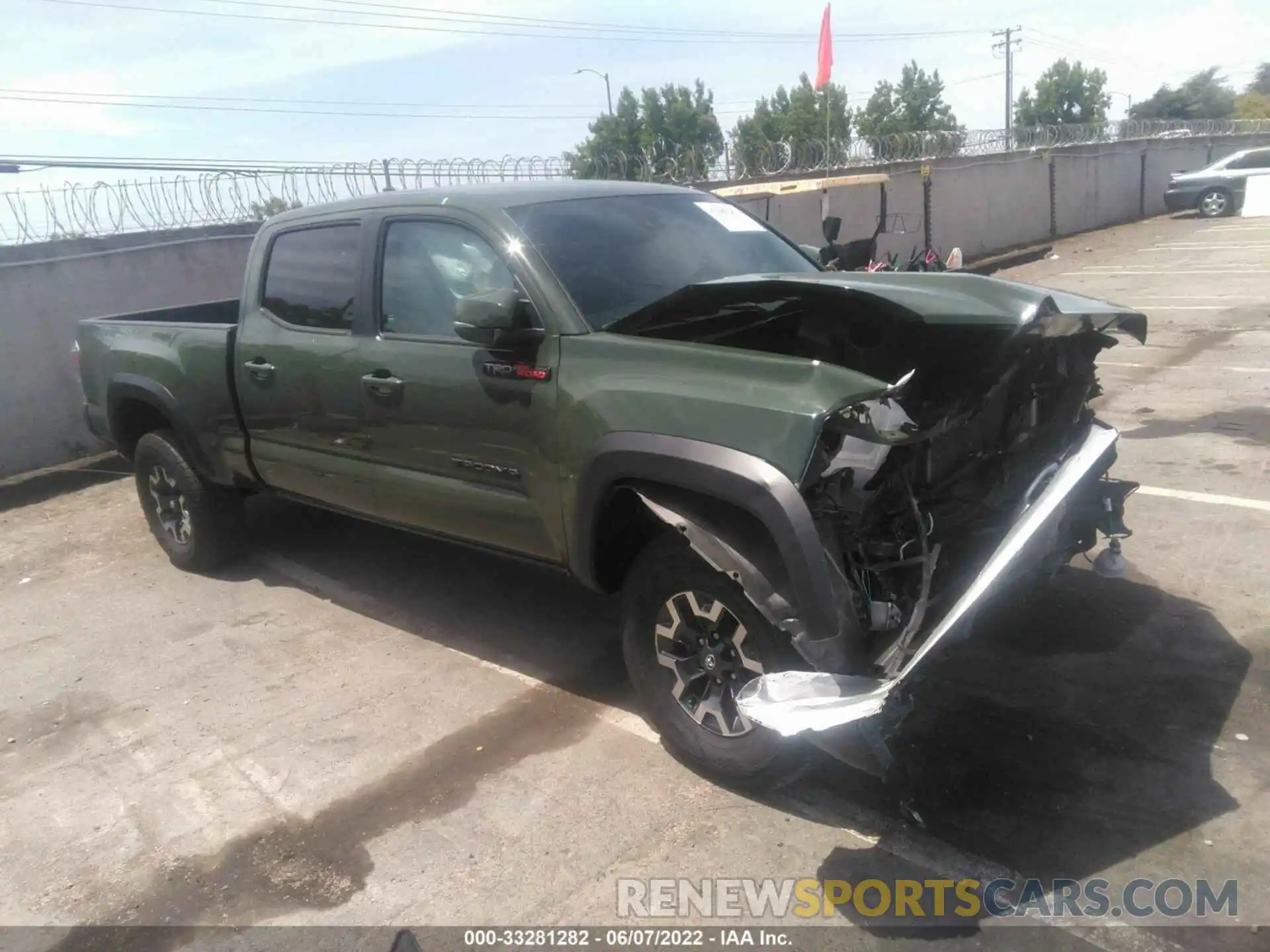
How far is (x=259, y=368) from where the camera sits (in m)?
5.06

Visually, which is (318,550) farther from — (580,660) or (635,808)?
(635,808)

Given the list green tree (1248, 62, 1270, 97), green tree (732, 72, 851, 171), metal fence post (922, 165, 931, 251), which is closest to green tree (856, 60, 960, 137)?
green tree (732, 72, 851, 171)

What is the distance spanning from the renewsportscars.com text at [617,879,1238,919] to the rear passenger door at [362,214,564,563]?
1342mm

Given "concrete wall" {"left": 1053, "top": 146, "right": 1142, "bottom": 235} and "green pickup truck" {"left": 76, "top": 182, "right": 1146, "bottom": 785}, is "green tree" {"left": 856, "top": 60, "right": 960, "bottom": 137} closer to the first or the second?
"concrete wall" {"left": 1053, "top": 146, "right": 1142, "bottom": 235}

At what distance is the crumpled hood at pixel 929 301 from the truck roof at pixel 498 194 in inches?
35.9

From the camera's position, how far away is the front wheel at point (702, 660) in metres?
3.28

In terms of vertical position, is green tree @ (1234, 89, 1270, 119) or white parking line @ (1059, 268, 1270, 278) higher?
green tree @ (1234, 89, 1270, 119)

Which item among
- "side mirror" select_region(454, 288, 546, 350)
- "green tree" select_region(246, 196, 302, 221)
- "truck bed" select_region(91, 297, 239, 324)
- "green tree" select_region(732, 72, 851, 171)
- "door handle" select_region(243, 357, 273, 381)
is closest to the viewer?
"side mirror" select_region(454, 288, 546, 350)

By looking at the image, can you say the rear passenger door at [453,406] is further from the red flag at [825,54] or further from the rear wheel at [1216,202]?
the rear wheel at [1216,202]

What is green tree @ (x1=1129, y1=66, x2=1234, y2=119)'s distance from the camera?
277 ft

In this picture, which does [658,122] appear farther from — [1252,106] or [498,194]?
[498,194]

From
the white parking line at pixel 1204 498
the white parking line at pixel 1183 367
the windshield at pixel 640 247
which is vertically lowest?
the white parking line at pixel 1183 367

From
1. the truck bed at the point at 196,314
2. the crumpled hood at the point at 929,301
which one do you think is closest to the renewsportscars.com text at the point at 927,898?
the crumpled hood at the point at 929,301

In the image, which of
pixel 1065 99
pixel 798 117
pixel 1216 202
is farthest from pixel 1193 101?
pixel 1216 202
